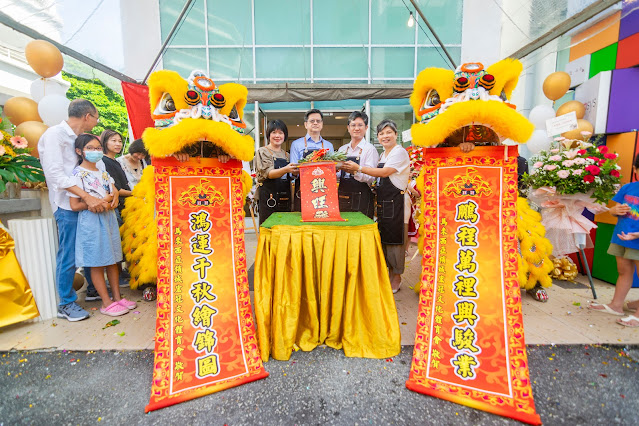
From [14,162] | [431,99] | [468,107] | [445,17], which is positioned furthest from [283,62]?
[468,107]

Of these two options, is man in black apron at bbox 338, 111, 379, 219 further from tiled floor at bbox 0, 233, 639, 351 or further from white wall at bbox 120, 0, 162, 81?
white wall at bbox 120, 0, 162, 81

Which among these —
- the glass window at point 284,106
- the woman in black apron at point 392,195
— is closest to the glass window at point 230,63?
the glass window at point 284,106

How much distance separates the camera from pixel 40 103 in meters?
3.31

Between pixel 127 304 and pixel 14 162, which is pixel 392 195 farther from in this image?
pixel 14 162

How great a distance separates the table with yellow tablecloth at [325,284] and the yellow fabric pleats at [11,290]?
2.10 metres

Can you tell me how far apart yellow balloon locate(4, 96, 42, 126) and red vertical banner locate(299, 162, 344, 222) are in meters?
3.60

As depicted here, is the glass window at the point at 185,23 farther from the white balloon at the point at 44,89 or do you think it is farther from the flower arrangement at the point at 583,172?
the flower arrangement at the point at 583,172

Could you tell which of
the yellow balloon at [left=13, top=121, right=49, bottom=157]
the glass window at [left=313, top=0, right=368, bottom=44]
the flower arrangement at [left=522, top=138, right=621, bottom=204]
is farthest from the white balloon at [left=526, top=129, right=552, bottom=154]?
the yellow balloon at [left=13, top=121, right=49, bottom=157]

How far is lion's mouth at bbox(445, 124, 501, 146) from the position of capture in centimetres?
184

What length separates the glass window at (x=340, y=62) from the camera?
6859 mm

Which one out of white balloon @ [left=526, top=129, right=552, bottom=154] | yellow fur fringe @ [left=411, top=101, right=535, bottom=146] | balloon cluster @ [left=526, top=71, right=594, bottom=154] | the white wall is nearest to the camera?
yellow fur fringe @ [left=411, top=101, right=535, bottom=146]

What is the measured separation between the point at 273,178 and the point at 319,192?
0.90 metres

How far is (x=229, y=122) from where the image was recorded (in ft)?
6.08

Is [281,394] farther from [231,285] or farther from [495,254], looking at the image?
[495,254]
